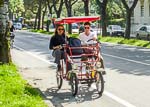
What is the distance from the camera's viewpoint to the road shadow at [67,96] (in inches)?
402

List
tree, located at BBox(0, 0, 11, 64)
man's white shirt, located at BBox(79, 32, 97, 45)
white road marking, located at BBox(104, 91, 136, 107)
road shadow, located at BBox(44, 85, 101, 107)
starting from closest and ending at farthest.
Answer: white road marking, located at BBox(104, 91, 136, 107)
road shadow, located at BBox(44, 85, 101, 107)
man's white shirt, located at BBox(79, 32, 97, 45)
tree, located at BBox(0, 0, 11, 64)

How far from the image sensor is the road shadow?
33.5 ft

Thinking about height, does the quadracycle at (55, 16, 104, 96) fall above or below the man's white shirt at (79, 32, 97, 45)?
below

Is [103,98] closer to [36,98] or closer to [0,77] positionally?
[36,98]

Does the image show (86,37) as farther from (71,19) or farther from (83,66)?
(83,66)

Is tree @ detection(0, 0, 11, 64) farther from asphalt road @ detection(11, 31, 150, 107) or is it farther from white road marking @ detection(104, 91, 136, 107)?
white road marking @ detection(104, 91, 136, 107)

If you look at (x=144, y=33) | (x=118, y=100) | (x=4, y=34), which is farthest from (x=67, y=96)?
(x=144, y=33)

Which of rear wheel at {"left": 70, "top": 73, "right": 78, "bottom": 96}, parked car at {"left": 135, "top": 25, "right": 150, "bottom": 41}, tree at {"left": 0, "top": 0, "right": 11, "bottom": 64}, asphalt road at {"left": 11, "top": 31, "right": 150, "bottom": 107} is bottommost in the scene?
parked car at {"left": 135, "top": 25, "right": 150, "bottom": 41}

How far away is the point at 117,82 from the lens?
1304 centimetres

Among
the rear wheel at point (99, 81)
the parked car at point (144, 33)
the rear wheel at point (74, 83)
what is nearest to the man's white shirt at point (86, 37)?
the rear wheel at point (99, 81)

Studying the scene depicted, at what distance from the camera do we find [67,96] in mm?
10836

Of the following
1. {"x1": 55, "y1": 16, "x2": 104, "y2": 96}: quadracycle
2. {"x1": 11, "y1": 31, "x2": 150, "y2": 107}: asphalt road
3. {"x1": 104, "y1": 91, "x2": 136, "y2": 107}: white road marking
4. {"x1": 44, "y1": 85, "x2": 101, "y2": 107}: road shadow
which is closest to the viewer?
{"x1": 104, "y1": 91, "x2": 136, "y2": 107}: white road marking

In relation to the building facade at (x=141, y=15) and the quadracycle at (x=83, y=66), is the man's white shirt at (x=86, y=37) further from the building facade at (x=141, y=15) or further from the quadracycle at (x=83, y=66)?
the building facade at (x=141, y=15)

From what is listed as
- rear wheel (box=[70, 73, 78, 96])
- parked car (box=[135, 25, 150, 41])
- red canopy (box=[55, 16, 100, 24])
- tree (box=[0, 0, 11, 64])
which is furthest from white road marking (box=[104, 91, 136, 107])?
parked car (box=[135, 25, 150, 41])
